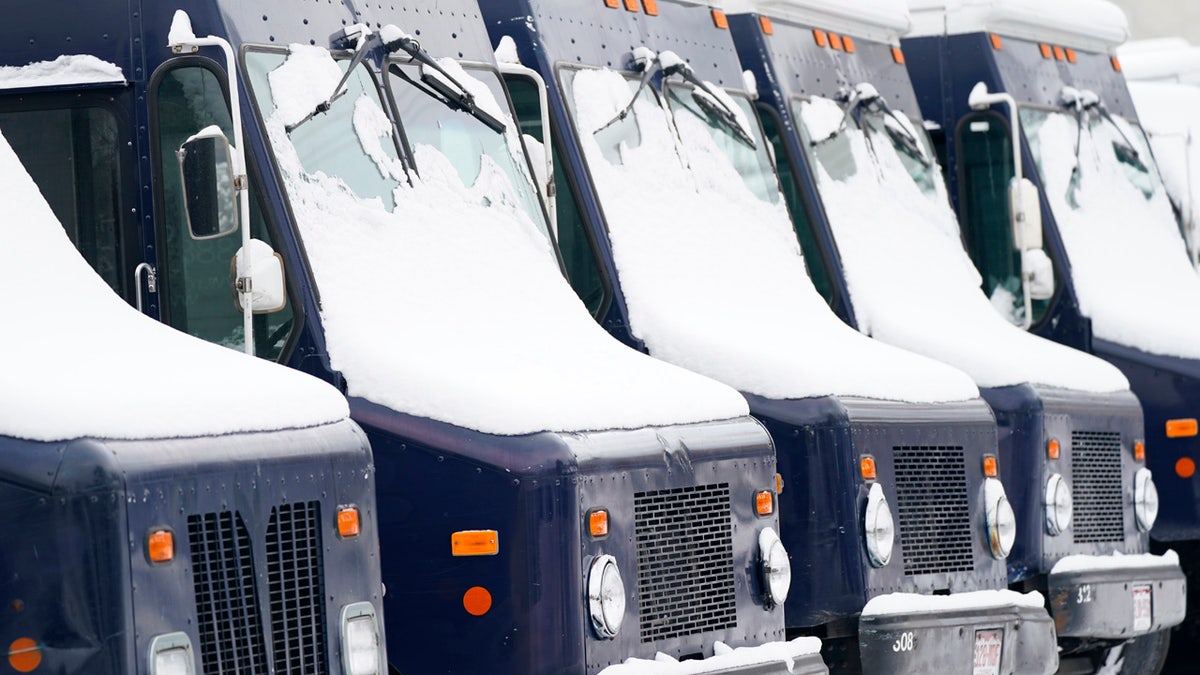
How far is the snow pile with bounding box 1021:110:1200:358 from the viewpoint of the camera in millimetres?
11320

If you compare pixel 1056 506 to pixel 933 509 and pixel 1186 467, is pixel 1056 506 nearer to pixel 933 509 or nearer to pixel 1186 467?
pixel 933 509

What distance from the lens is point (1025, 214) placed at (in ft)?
36.0

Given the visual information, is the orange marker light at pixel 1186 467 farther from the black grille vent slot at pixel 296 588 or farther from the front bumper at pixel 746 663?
the black grille vent slot at pixel 296 588

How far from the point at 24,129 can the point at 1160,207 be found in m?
6.95

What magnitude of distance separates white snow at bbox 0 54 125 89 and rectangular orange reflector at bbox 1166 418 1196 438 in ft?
19.6

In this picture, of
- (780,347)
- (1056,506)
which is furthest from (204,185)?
(1056,506)

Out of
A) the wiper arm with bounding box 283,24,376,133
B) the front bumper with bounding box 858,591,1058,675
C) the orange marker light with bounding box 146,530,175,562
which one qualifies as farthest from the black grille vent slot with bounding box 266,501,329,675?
the front bumper with bounding box 858,591,1058,675

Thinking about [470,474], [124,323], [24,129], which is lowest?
[470,474]

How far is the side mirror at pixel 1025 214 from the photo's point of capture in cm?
1093

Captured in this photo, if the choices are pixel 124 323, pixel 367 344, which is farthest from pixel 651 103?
pixel 124 323

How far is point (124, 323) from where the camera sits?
19.3ft

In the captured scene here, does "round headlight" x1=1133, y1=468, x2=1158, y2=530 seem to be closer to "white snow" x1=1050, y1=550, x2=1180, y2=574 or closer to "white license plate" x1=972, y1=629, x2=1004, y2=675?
"white snow" x1=1050, y1=550, x2=1180, y2=574

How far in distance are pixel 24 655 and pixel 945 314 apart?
5.99m

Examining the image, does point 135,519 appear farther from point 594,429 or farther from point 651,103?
point 651,103
